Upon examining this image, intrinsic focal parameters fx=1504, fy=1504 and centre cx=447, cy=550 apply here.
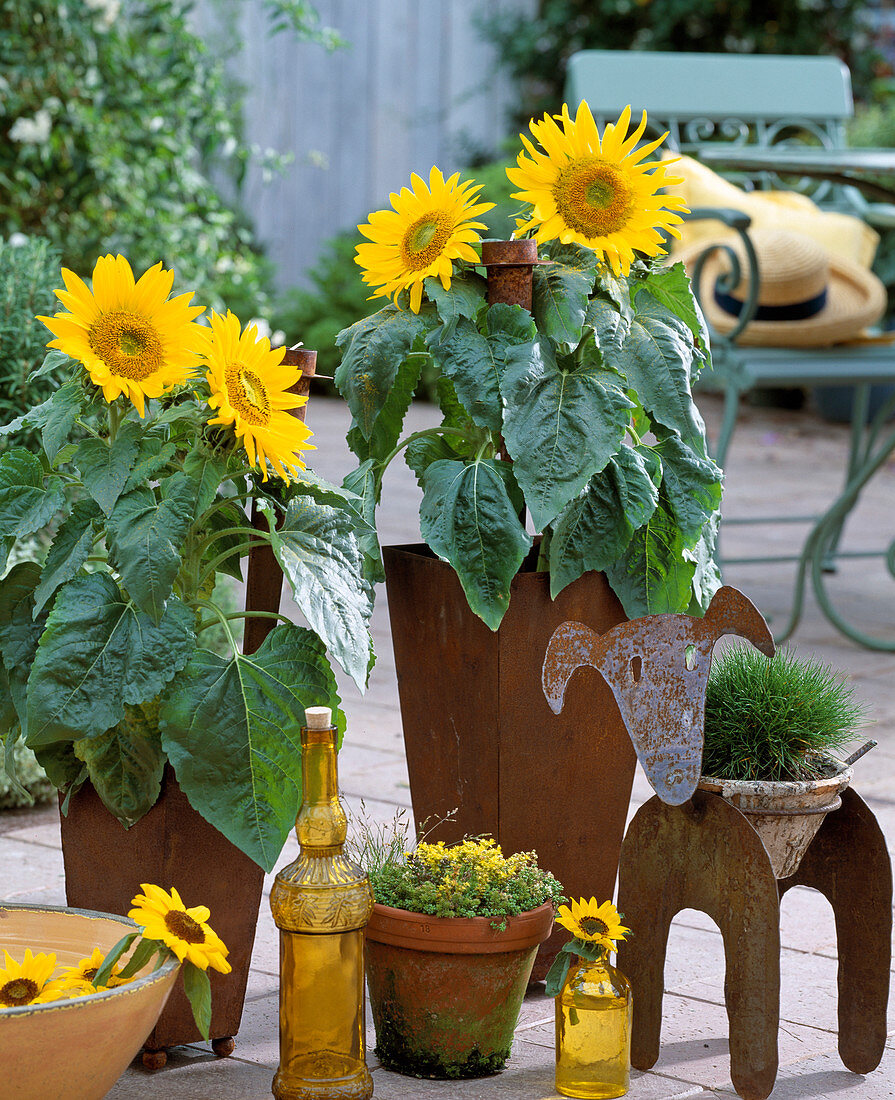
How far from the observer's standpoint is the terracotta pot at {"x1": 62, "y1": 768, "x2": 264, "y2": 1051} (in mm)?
1741

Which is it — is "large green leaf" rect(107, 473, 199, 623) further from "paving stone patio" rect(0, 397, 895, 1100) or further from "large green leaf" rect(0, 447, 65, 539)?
"paving stone patio" rect(0, 397, 895, 1100)

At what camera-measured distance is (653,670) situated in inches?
70.6

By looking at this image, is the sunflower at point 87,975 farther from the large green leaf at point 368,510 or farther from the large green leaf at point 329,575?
the large green leaf at point 368,510

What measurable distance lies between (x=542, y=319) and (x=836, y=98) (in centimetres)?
338

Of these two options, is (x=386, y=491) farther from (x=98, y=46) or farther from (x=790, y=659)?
(x=790, y=659)

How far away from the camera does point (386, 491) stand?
5988 mm

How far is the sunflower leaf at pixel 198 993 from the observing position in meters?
1.55

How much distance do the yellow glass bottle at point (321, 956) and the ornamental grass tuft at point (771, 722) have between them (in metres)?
0.48

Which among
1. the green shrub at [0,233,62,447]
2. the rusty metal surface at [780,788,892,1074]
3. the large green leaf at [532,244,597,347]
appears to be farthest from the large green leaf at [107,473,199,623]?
the green shrub at [0,233,62,447]

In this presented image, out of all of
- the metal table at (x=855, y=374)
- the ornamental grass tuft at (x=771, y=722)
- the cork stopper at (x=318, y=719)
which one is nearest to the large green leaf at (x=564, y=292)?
the ornamental grass tuft at (x=771, y=722)

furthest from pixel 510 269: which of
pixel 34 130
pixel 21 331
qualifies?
pixel 34 130

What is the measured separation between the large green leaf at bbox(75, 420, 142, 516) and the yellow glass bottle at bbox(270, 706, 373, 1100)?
34 centimetres

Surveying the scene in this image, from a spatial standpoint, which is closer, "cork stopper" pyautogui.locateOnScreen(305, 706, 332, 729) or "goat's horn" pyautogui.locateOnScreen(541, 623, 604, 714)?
"cork stopper" pyautogui.locateOnScreen(305, 706, 332, 729)

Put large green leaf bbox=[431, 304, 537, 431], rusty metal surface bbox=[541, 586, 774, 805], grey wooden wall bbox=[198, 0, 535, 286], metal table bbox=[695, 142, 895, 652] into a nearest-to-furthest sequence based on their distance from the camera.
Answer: rusty metal surface bbox=[541, 586, 774, 805], large green leaf bbox=[431, 304, 537, 431], metal table bbox=[695, 142, 895, 652], grey wooden wall bbox=[198, 0, 535, 286]
